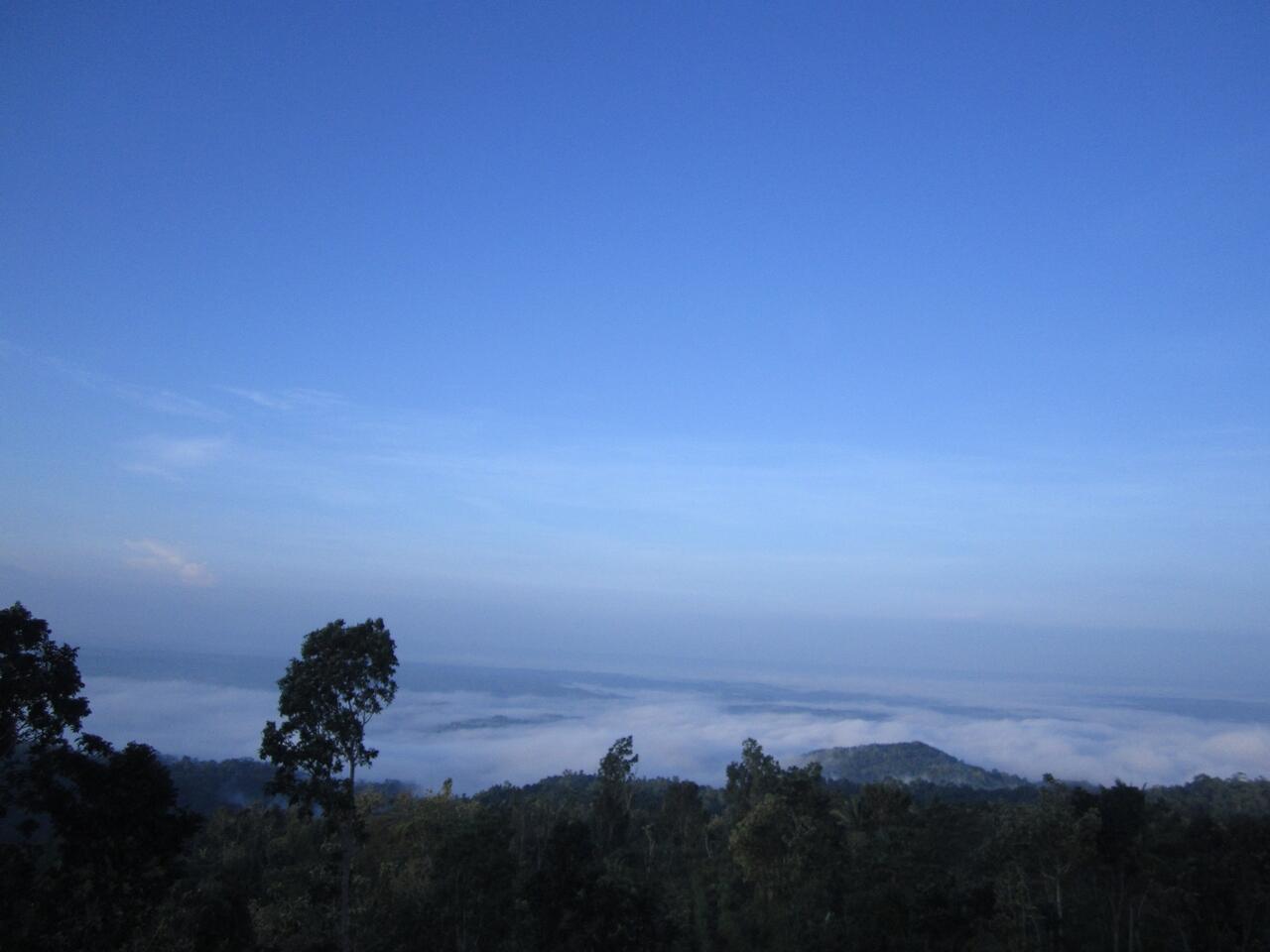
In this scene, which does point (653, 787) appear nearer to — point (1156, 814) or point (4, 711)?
point (1156, 814)

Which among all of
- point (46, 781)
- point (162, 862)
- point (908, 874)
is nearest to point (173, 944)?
point (162, 862)

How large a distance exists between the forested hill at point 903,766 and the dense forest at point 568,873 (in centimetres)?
8459

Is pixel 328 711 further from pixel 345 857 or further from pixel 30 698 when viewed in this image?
pixel 30 698

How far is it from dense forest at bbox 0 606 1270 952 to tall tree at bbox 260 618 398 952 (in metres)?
0.37

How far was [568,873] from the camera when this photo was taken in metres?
24.3

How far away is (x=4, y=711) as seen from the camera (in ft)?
48.2

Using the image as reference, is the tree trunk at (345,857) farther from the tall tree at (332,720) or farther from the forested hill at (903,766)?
the forested hill at (903,766)

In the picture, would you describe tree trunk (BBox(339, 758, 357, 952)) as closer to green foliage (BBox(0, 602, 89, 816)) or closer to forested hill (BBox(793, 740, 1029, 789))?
green foliage (BBox(0, 602, 89, 816))

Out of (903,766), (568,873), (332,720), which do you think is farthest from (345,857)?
(903,766)

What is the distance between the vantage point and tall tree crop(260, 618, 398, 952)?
20.1 m

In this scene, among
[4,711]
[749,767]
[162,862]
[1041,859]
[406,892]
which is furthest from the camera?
[749,767]

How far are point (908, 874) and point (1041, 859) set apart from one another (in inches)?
174

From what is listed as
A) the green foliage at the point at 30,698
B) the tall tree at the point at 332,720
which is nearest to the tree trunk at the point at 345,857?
the tall tree at the point at 332,720

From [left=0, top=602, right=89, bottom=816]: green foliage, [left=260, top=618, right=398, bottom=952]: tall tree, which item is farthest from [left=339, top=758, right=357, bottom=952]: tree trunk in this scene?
[left=0, top=602, right=89, bottom=816]: green foliage
